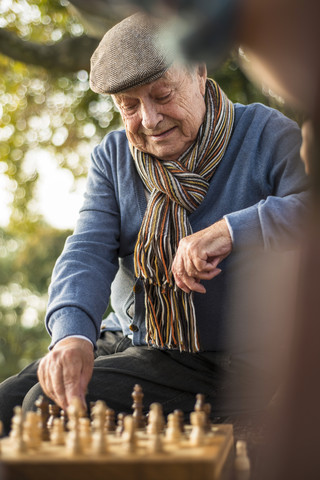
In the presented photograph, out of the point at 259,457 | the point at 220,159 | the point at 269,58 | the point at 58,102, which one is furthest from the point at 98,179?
the point at 58,102

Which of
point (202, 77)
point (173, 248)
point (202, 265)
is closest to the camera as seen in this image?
point (202, 265)

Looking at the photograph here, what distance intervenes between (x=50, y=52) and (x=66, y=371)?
4.54 metres

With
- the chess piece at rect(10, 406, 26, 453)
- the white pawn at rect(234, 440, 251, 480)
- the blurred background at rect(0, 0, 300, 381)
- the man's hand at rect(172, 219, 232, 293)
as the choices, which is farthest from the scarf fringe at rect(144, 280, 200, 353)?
the blurred background at rect(0, 0, 300, 381)

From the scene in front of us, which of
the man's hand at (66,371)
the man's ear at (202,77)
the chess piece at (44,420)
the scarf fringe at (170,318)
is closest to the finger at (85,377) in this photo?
the man's hand at (66,371)

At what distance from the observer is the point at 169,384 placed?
2598 millimetres

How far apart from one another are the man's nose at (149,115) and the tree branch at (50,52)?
3.75 metres

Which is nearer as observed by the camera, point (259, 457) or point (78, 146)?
point (259, 457)

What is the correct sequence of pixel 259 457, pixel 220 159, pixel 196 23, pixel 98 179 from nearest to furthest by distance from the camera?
1. pixel 196 23
2. pixel 259 457
3. pixel 220 159
4. pixel 98 179

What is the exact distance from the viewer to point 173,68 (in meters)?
2.54

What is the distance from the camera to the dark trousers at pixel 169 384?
2559 millimetres

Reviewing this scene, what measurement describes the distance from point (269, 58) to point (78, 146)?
722 cm

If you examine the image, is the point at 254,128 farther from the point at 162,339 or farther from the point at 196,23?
the point at 196,23

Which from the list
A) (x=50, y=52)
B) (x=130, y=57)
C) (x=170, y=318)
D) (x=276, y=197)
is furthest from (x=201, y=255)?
(x=50, y=52)

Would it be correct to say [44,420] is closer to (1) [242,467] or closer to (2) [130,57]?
(1) [242,467]
